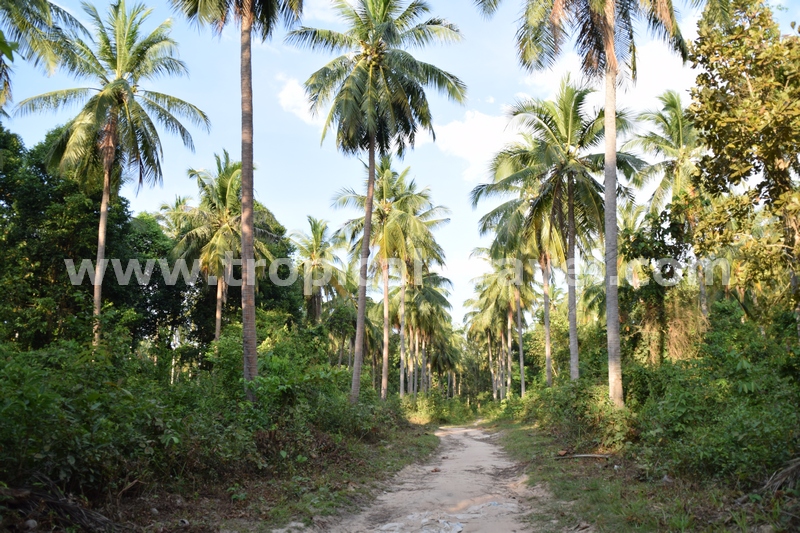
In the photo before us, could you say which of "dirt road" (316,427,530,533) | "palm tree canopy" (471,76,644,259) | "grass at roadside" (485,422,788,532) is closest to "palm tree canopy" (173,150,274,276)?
"palm tree canopy" (471,76,644,259)

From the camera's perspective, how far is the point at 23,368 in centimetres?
511

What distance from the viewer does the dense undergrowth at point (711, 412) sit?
6.05m

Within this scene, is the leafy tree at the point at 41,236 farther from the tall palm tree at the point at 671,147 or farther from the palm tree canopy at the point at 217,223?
the tall palm tree at the point at 671,147

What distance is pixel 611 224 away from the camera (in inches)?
464

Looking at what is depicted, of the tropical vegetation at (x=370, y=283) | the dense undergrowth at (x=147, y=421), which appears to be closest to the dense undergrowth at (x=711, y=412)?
the tropical vegetation at (x=370, y=283)

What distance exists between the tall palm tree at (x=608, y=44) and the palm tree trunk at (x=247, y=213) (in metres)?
5.66

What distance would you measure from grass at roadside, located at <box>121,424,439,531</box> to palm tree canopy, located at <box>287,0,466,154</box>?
9723 millimetres

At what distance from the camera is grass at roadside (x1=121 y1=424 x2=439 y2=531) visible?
18.8 ft

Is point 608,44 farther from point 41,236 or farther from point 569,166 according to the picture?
point 41,236

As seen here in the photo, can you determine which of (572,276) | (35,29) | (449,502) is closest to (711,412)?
(449,502)

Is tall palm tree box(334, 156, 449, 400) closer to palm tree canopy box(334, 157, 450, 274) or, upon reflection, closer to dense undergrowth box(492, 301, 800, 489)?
palm tree canopy box(334, 157, 450, 274)

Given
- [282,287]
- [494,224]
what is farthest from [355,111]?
[282,287]

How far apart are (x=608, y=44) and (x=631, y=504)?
9.93 meters

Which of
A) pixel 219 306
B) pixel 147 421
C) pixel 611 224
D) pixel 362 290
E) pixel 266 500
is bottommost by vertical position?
pixel 266 500
